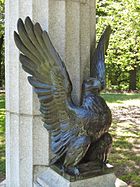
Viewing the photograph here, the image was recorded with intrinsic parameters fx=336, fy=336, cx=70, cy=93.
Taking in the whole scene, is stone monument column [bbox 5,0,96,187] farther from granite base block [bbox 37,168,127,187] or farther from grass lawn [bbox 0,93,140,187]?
grass lawn [bbox 0,93,140,187]

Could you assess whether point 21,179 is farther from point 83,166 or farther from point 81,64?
point 81,64

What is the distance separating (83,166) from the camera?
9.09 feet

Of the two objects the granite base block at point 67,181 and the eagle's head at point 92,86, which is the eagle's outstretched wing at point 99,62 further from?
the granite base block at point 67,181

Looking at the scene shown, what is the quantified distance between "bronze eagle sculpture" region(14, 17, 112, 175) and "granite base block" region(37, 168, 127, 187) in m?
0.10

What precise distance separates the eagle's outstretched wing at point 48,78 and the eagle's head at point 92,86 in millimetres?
212

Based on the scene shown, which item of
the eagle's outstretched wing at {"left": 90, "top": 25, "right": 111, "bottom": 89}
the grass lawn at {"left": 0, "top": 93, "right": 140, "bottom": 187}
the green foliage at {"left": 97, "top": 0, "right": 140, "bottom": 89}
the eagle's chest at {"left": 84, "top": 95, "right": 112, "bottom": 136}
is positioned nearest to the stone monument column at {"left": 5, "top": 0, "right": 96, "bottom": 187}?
the eagle's outstretched wing at {"left": 90, "top": 25, "right": 111, "bottom": 89}

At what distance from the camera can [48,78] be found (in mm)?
2680

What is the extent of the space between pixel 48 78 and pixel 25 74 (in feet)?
0.99

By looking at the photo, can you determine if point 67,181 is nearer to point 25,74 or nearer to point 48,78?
point 48,78

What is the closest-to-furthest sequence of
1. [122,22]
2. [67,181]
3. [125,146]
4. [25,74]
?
[67,181] → [25,74] → [125,146] → [122,22]

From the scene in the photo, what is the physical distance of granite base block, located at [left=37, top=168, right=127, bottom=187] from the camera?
8.84 ft

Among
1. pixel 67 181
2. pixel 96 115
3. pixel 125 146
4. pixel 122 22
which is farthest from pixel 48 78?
pixel 122 22

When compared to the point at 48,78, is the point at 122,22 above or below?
above

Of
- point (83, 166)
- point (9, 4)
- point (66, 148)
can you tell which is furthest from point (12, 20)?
point (83, 166)
